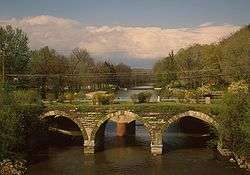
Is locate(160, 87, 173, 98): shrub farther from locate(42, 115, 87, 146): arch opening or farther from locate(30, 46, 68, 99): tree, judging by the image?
locate(30, 46, 68, 99): tree

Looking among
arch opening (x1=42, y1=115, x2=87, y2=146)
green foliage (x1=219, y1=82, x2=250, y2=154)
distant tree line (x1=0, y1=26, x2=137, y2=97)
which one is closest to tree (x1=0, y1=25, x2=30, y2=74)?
distant tree line (x1=0, y1=26, x2=137, y2=97)

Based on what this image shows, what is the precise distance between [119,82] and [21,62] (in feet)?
204

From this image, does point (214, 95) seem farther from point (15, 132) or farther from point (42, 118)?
point (15, 132)

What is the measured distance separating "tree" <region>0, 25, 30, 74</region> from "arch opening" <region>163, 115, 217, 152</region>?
23763 mm

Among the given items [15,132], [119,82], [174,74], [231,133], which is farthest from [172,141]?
[119,82]

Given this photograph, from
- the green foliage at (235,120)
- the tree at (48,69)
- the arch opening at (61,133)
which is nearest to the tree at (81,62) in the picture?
the tree at (48,69)

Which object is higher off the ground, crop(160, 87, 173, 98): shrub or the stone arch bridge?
crop(160, 87, 173, 98): shrub

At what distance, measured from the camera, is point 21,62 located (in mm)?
64562

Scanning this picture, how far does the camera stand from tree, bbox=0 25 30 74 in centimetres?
6300

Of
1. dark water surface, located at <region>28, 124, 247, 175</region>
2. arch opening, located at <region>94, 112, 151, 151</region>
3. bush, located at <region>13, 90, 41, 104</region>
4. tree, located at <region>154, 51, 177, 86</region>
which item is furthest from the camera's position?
tree, located at <region>154, 51, 177, 86</region>

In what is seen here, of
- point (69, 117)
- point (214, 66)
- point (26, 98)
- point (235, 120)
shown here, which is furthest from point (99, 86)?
point (235, 120)

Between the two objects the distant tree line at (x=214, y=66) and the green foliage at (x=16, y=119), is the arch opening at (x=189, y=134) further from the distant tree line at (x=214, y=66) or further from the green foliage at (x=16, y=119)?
the green foliage at (x=16, y=119)

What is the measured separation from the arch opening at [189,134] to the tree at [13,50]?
23763 mm

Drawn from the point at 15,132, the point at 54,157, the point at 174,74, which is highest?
the point at 174,74
